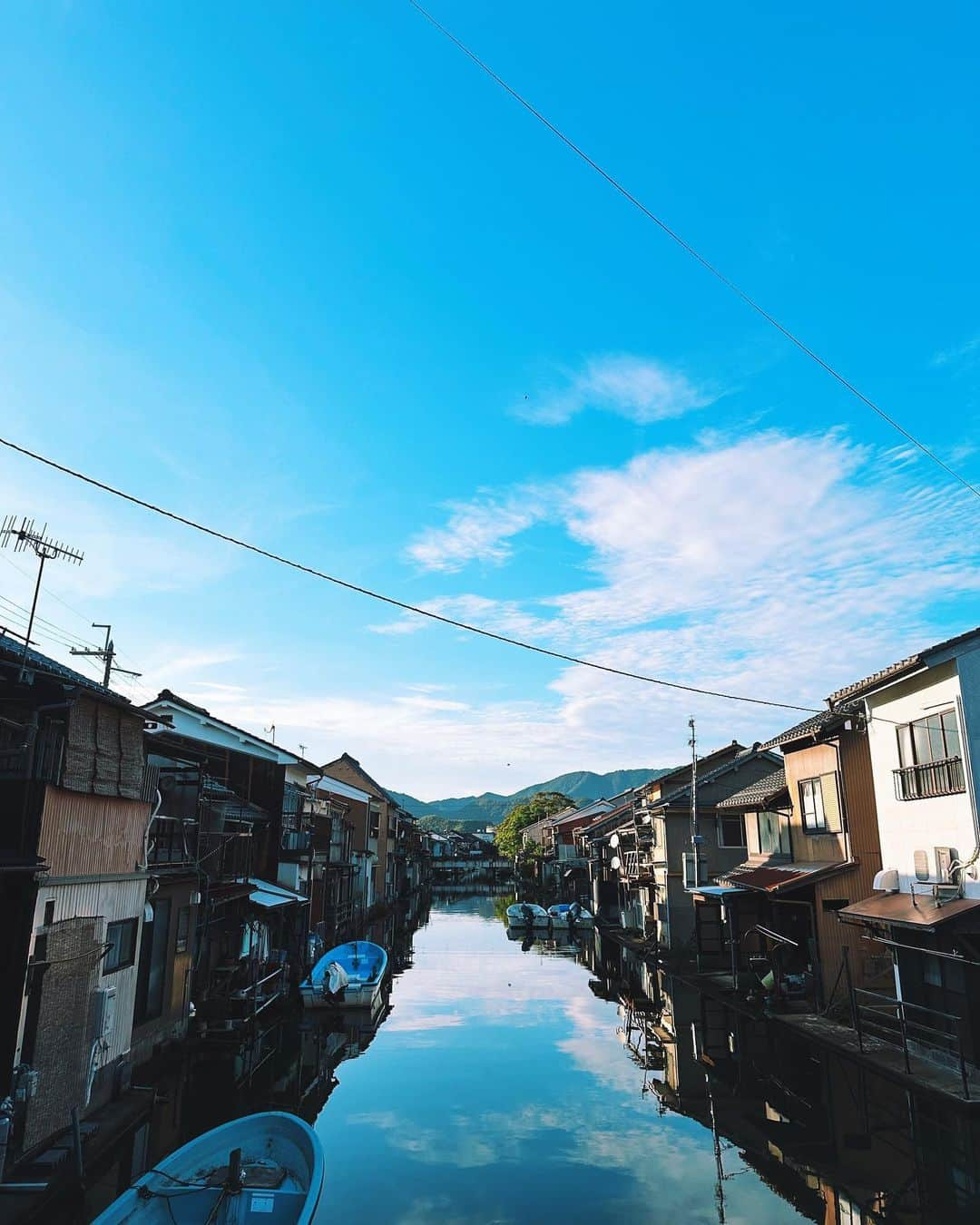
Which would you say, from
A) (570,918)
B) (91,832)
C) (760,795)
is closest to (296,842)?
(760,795)

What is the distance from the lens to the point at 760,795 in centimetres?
3306

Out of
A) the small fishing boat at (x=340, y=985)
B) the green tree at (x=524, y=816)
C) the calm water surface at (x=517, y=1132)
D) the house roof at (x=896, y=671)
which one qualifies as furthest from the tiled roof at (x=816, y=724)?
the green tree at (x=524, y=816)

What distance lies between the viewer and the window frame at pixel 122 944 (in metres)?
16.4

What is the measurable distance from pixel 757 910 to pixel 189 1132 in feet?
79.8

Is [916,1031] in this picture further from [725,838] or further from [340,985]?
[725,838]

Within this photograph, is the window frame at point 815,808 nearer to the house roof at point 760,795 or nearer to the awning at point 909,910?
the house roof at point 760,795

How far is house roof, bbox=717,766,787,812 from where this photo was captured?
3052cm

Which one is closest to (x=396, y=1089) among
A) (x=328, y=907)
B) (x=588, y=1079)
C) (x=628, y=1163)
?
(x=588, y=1079)

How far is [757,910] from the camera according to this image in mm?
32719

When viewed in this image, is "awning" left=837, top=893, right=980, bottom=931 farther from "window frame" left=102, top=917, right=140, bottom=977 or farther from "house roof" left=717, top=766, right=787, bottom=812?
"window frame" left=102, top=917, right=140, bottom=977

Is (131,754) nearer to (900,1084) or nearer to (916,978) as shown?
(900,1084)

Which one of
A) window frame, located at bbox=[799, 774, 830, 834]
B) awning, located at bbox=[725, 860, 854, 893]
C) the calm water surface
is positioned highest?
window frame, located at bbox=[799, 774, 830, 834]

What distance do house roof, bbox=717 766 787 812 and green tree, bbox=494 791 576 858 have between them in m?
72.8

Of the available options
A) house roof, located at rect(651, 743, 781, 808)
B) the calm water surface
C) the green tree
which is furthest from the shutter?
the green tree
